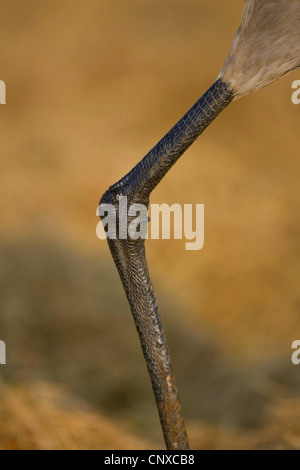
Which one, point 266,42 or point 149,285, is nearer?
point 266,42

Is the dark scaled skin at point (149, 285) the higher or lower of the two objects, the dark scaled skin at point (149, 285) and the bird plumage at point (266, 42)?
the lower

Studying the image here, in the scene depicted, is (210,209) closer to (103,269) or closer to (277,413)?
(103,269)

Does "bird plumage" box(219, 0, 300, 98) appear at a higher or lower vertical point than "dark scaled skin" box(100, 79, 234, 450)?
higher

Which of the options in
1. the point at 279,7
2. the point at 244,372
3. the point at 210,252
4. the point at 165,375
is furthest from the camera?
the point at 210,252

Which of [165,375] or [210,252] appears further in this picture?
[210,252]

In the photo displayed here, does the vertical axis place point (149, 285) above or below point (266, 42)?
below
